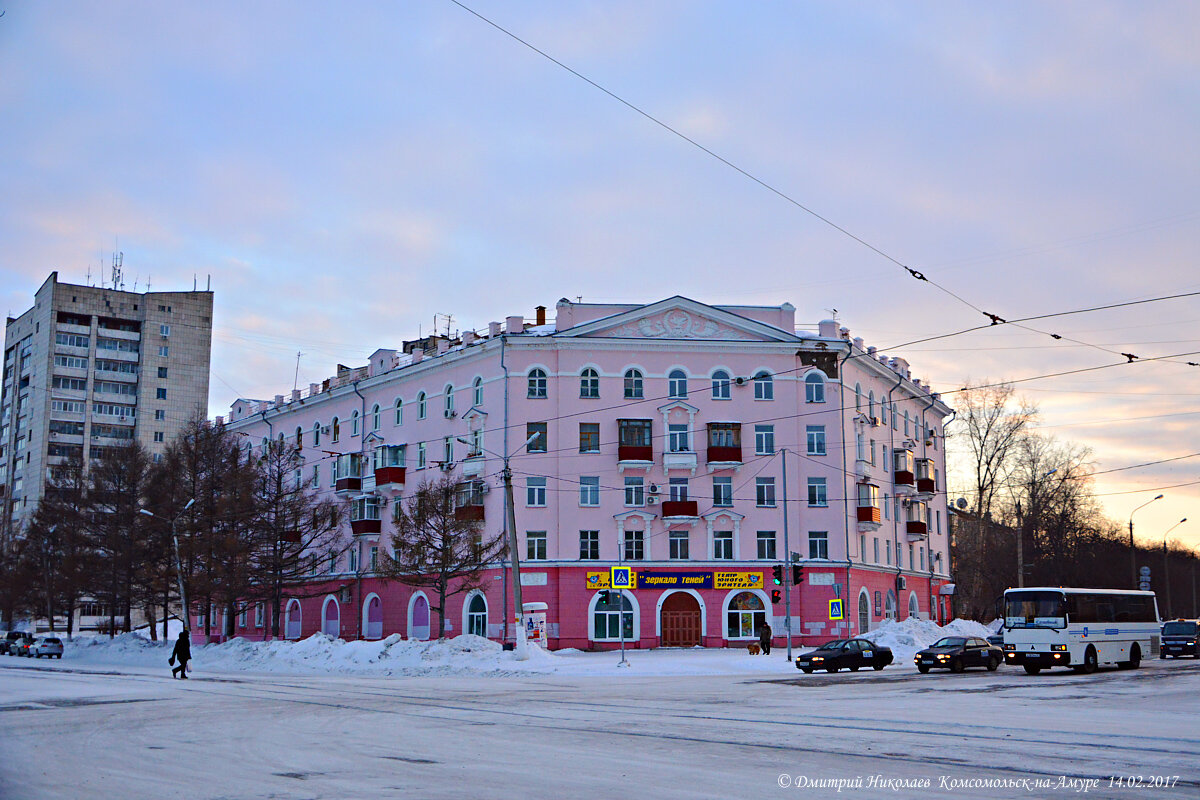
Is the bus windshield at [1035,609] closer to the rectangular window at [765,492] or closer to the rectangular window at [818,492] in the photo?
the rectangular window at [765,492]

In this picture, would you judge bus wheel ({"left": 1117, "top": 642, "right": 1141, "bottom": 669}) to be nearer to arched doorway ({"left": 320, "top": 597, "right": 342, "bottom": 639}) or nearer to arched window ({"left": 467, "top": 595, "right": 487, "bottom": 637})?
arched window ({"left": 467, "top": 595, "right": 487, "bottom": 637})

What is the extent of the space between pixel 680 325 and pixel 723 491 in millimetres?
8568

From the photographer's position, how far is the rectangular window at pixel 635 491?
5459 centimetres

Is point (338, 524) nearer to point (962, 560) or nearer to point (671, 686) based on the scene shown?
point (671, 686)

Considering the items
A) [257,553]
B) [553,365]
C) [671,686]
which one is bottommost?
[671,686]

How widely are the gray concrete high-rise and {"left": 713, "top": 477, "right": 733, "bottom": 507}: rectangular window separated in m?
77.3

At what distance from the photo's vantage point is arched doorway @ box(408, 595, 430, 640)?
57.3 metres

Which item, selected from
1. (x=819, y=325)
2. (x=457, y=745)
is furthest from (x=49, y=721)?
(x=819, y=325)

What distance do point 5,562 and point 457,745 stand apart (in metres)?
78.7

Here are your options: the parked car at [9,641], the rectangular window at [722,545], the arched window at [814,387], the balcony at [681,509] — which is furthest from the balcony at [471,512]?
the parked car at [9,641]

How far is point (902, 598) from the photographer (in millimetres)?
63938

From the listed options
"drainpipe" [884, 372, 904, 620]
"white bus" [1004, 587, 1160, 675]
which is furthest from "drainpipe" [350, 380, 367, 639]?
"white bus" [1004, 587, 1160, 675]

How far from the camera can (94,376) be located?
11606cm

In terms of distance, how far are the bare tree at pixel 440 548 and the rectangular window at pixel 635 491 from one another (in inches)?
261
